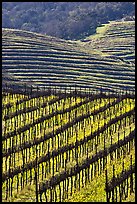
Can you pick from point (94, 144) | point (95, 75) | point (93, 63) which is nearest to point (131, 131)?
point (94, 144)

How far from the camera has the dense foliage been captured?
119m

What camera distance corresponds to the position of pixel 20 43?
291ft

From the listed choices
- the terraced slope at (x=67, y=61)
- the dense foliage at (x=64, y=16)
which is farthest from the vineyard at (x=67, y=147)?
the dense foliage at (x=64, y=16)

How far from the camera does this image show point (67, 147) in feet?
100

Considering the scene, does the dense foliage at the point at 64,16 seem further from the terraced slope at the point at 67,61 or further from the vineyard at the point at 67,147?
the vineyard at the point at 67,147

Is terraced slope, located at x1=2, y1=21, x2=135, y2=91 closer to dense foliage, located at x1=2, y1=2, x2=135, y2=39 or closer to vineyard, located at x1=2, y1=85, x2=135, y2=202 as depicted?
dense foliage, located at x1=2, y1=2, x2=135, y2=39

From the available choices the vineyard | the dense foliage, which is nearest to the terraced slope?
the dense foliage

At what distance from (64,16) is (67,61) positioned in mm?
50621

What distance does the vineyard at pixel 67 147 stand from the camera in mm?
24938

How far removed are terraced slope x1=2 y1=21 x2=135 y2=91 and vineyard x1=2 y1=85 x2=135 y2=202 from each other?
92.3 feet

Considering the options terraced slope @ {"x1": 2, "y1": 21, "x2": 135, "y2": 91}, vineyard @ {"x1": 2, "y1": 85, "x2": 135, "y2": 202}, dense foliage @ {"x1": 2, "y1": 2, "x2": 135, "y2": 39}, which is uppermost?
dense foliage @ {"x1": 2, "y1": 2, "x2": 135, "y2": 39}

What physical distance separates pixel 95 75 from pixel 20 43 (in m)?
17.9

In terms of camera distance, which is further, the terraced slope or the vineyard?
the terraced slope

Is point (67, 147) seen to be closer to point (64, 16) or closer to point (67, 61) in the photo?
point (67, 61)
